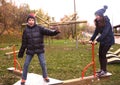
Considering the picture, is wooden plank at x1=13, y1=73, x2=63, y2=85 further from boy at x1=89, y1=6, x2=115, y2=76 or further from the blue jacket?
the blue jacket

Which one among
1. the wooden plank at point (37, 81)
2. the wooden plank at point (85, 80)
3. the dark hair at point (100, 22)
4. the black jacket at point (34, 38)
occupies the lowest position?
the wooden plank at point (85, 80)

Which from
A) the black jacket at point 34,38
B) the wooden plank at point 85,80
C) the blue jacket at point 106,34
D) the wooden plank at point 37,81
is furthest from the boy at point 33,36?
the blue jacket at point 106,34

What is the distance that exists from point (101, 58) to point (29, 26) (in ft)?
8.03

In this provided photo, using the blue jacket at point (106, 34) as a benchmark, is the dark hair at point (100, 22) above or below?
above

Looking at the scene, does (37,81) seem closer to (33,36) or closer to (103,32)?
(33,36)

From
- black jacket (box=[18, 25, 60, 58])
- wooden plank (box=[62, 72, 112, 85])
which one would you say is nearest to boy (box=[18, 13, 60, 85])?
black jacket (box=[18, 25, 60, 58])

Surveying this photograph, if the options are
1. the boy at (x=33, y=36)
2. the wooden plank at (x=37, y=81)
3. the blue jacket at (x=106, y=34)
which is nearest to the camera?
Result: the boy at (x=33, y=36)

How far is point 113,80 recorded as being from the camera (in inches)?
419

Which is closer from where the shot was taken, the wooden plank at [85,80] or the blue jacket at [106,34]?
the wooden plank at [85,80]

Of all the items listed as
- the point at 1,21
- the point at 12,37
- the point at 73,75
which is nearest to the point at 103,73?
the point at 73,75

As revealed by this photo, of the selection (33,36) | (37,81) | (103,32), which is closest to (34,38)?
(33,36)

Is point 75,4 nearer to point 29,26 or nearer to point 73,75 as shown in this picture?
point 73,75

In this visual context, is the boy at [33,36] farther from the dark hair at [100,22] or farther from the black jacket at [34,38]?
the dark hair at [100,22]

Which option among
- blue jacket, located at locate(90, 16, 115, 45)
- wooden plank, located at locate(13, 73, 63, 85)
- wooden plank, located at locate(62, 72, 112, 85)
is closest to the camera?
wooden plank, located at locate(13, 73, 63, 85)
